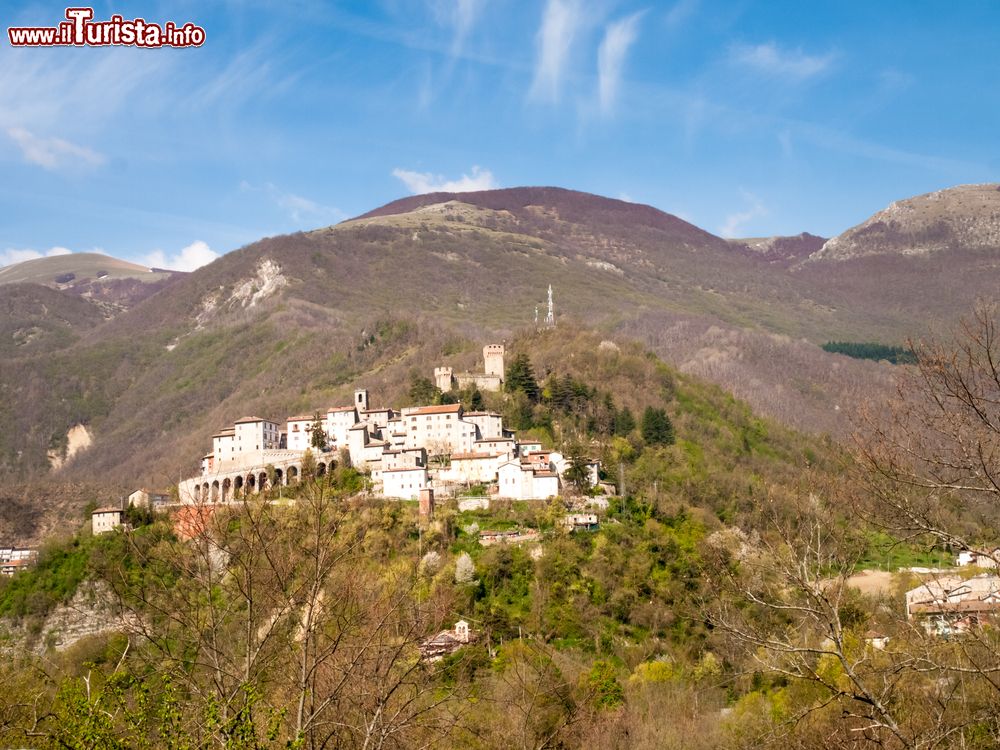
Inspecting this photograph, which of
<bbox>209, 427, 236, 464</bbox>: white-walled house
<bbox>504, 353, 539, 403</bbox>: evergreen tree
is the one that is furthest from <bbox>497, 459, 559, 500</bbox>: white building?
<bbox>209, 427, 236, 464</bbox>: white-walled house

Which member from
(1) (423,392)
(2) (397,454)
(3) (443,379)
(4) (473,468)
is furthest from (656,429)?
(2) (397,454)

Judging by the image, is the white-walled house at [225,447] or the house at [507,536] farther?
the white-walled house at [225,447]

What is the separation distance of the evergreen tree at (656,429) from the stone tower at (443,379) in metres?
16.7

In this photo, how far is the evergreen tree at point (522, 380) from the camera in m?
86.4

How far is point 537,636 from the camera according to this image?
54719 mm

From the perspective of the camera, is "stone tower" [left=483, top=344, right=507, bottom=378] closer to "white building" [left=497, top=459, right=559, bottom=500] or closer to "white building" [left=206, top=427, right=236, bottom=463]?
"white building" [left=206, top=427, right=236, bottom=463]

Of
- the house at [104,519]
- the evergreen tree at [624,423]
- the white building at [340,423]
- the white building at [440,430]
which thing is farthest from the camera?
the evergreen tree at [624,423]

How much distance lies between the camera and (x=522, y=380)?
86562 mm

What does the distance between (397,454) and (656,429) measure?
70.6 ft

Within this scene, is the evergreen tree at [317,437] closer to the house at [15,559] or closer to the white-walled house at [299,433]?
the white-walled house at [299,433]

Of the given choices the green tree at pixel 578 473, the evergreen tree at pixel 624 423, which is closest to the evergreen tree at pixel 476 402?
the evergreen tree at pixel 624 423

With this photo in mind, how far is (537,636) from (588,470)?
63.2ft

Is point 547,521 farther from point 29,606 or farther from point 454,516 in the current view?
point 29,606

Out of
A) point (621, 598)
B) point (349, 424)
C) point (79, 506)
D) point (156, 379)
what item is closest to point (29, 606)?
point (349, 424)
